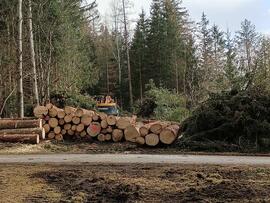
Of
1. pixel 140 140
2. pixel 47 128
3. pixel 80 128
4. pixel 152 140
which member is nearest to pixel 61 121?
pixel 47 128

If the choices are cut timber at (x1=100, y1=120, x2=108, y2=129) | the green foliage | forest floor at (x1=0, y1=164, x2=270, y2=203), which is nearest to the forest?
the green foliage

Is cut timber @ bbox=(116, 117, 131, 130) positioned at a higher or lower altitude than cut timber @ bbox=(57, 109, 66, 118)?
lower

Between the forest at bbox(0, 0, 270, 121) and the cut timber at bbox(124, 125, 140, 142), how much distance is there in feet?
17.5

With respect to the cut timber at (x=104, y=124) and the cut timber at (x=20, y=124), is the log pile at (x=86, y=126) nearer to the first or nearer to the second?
the cut timber at (x=104, y=124)

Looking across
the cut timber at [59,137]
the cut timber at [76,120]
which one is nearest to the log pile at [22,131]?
the cut timber at [59,137]

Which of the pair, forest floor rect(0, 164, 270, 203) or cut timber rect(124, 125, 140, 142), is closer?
forest floor rect(0, 164, 270, 203)

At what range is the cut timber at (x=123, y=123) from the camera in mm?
17047

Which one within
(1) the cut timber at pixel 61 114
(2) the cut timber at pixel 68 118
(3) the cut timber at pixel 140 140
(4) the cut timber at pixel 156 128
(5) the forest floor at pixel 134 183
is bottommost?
(5) the forest floor at pixel 134 183

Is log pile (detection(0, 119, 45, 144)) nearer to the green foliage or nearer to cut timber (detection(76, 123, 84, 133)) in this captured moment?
cut timber (detection(76, 123, 84, 133))

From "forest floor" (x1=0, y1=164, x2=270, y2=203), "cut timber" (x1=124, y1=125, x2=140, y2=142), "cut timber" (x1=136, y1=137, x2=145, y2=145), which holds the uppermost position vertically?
"cut timber" (x1=124, y1=125, x2=140, y2=142)

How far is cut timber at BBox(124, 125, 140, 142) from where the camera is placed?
16500 millimetres

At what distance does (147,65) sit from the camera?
59.8 m

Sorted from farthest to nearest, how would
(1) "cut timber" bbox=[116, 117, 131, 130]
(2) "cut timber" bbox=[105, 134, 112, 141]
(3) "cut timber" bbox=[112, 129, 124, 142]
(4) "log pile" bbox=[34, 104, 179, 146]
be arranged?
(2) "cut timber" bbox=[105, 134, 112, 141] → (3) "cut timber" bbox=[112, 129, 124, 142] → (1) "cut timber" bbox=[116, 117, 131, 130] → (4) "log pile" bbox=[34, 104, 179, 146]

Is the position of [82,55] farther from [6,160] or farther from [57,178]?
[57,178]
